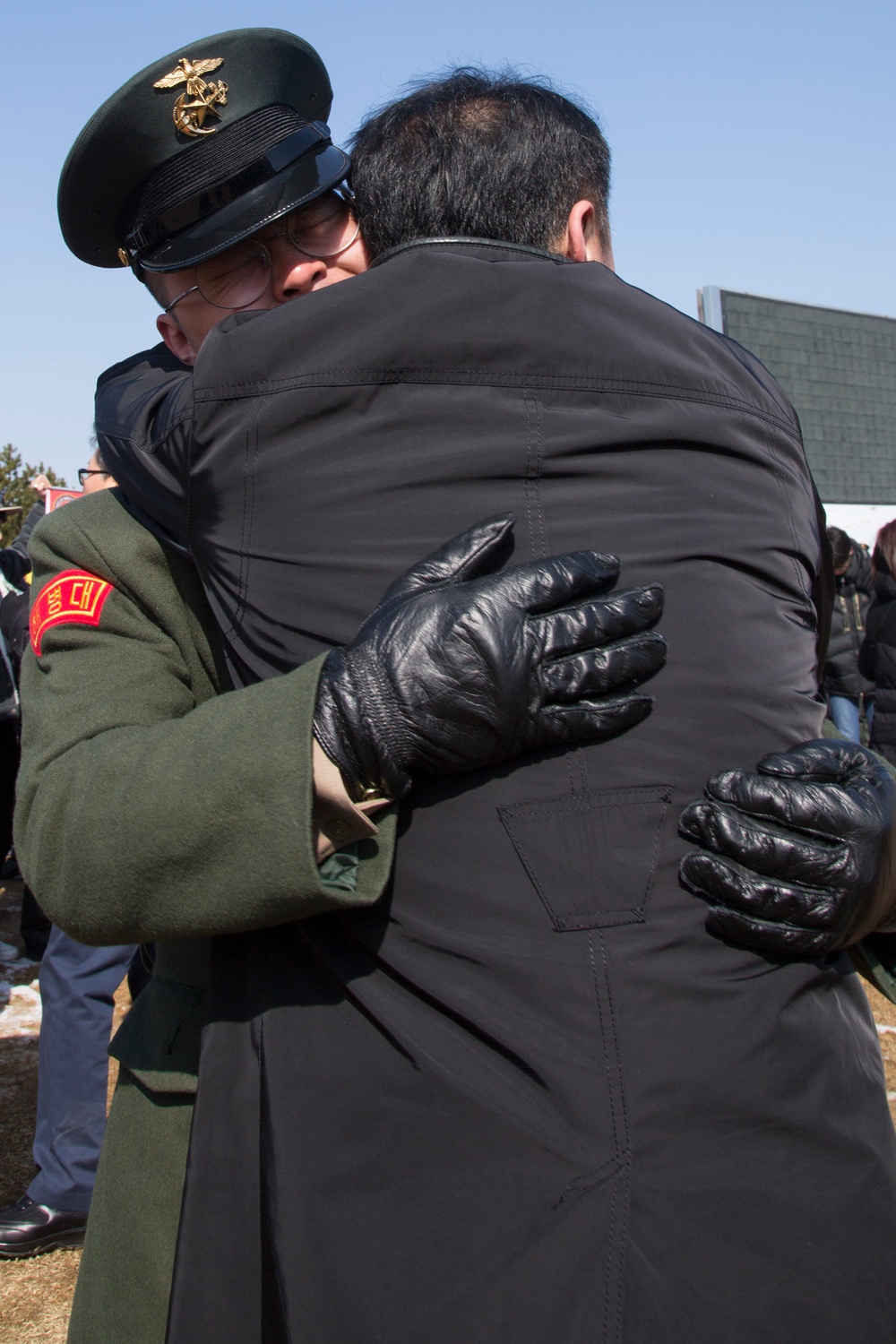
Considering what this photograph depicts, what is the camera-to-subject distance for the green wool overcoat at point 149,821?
1111 mm

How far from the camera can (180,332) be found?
1.93 m

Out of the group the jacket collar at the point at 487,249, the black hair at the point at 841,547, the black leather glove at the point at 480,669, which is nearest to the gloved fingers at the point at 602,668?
the black leather glove at the point at 480,669

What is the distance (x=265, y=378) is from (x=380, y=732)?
0.40 m

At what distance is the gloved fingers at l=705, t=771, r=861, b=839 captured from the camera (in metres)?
1.13

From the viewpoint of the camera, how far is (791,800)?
116 centimetres

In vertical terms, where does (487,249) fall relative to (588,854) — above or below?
above

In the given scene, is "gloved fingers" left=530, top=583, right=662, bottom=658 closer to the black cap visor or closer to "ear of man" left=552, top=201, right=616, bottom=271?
"ear of man" left=552, top=201, right=616, bottom=271

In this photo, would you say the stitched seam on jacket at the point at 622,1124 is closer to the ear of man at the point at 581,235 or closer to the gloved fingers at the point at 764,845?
the gloved fingers at the point at 764,845

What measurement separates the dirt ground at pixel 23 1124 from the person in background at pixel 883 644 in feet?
6.00

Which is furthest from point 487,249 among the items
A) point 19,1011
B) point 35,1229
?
point 19,1011

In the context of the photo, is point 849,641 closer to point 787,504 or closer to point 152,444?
point 787,504

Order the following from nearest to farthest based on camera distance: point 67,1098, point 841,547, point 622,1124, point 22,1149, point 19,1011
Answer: point 622,1124, point 67,1098, point 22,1149, point 19,1011, point 841,547

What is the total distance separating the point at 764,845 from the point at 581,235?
786mm

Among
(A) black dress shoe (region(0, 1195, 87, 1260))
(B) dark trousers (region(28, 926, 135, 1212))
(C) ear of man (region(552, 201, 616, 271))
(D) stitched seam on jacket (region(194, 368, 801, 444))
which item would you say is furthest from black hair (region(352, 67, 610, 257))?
(A) black dress shoe (region(0, 1195, 87, 1260))
